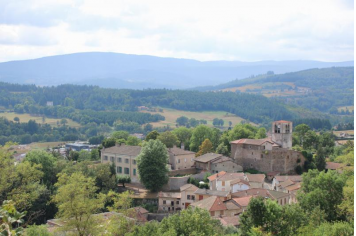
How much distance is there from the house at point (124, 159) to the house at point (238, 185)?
1208cm

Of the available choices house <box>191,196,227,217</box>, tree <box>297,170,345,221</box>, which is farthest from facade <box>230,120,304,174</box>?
tree <box>297,170,345,221</box>

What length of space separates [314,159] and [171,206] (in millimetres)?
20743

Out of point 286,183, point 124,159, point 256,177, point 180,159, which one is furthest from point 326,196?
point 124,159

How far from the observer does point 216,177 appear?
49.2 metres

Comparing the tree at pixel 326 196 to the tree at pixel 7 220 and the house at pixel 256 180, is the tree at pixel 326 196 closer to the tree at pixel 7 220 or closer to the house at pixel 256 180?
the house at pixel 256 180

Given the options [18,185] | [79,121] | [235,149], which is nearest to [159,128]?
[79,121]

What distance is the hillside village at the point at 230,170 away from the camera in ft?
151

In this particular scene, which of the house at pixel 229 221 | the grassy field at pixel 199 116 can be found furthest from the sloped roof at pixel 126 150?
the grassy field at pixel 199 116

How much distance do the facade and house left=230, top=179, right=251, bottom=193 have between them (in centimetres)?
889

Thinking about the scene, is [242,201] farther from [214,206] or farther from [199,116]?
[199,116]

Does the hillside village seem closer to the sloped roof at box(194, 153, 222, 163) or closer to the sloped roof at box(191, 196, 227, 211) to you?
the sloped roof at box(194, 153, 222, 163)

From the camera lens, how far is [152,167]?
4912 cm

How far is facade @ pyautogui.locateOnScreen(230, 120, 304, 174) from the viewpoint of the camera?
5528cm

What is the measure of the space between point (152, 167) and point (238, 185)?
29.4ft
